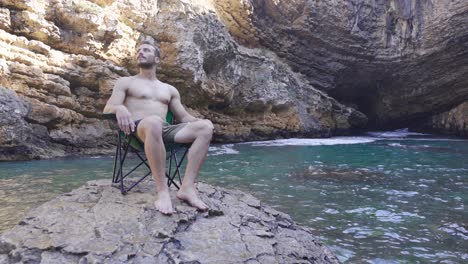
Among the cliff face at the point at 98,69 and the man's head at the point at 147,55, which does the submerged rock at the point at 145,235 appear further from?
the cliff face at the point at 98,69

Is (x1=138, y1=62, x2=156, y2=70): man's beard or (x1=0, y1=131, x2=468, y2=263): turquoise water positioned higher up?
(x1=138, y1=62, x2=156, y2=70): man's beard

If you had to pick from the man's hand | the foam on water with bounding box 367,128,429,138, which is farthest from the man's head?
the foam on water with bounding box 367,128,429,138

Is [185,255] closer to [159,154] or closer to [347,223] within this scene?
[159,154]

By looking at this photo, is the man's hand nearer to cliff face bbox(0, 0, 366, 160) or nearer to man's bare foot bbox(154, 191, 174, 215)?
man's bare foot bbox(154, 191, 174, 215)

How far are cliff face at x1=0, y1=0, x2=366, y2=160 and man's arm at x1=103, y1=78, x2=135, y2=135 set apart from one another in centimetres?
792

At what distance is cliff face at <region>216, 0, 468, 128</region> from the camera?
1938 centimetres

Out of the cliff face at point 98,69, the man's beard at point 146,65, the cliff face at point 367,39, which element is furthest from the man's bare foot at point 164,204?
the cliff face at point 367,39

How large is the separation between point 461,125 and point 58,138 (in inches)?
862

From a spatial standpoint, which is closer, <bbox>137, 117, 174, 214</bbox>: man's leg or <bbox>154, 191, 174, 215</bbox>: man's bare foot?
<bbox>154, 191, 174, 215</bbox>: man's bare foot

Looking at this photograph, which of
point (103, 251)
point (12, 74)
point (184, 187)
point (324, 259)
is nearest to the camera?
point (103, 251)

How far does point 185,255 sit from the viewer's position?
235 centimetres

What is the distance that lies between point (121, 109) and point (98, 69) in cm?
991

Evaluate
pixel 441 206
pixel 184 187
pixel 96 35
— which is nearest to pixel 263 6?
pixel 96 35

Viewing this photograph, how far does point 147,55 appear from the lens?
3.57m
